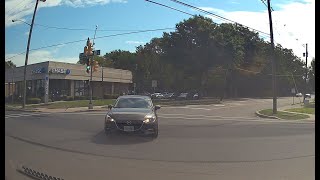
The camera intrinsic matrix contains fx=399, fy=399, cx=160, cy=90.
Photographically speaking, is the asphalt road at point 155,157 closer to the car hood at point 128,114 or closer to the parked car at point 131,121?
the parked car at point 131,121

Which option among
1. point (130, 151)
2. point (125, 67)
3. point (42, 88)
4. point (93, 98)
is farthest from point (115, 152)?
point (93, 98)

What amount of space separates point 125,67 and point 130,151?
13.4 m

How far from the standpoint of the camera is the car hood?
12281 millimetres

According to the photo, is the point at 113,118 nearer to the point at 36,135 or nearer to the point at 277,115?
the point at 36,135

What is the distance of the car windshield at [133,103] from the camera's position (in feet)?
44.7

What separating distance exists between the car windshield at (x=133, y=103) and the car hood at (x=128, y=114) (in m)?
0.60

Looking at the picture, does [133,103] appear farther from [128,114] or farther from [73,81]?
[73,81]

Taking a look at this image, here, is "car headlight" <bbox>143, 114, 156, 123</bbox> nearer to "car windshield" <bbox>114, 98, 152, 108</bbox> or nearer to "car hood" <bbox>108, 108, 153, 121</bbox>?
"car hood" <bbox>108, 108, 153, 121</bbox>

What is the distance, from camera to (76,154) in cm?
930

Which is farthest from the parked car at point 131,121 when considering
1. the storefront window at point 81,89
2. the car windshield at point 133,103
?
the storefront window at point 81,89

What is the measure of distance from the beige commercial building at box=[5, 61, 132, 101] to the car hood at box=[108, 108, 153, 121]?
9.64 metres

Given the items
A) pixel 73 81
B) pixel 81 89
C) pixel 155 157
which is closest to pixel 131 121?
pixel 155 157

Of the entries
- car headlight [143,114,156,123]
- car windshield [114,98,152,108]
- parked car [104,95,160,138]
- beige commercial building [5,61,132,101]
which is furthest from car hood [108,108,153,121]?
beige commercial building [5,61,132,101]

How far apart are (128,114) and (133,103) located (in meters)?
1.42
